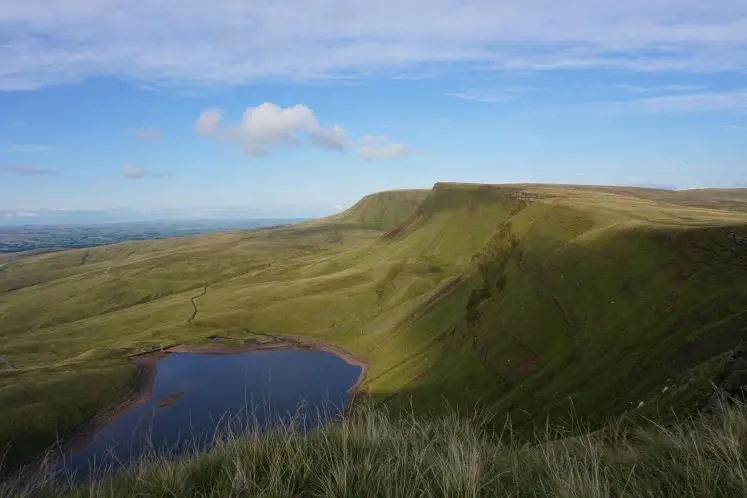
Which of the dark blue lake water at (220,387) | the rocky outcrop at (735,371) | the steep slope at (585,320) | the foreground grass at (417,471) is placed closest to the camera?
the foreground grass at (417,471)

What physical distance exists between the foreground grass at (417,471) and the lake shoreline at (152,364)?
263 ft

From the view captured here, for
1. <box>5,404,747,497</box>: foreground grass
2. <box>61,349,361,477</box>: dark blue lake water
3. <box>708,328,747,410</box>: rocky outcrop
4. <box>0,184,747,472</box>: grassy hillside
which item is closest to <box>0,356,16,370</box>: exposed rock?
<box>0,184,747,472</box>: grassy hillside

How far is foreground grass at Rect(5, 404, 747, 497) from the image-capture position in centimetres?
564

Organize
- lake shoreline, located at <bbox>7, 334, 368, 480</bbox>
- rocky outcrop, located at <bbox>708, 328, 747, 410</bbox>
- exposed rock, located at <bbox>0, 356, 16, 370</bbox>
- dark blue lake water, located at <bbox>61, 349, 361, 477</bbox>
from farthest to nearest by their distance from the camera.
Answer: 1. exposed rock, located at <bbox>0, 356, 16, 370</bbox>
2. lake shoreline, located at <bbox>7, 334, 368, 480</bbox>
3. dark blue lake water, located at <bbox>61, 349, 361, 477</bbox>
4. rocky outcrop, located at <bbox>708, 328, 747, 410</bbox>

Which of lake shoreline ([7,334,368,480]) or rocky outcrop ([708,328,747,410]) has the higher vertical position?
rocky outcrop ([708,328,747,410])

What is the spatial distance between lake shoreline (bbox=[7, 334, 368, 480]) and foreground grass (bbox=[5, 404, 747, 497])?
80294 millimetres

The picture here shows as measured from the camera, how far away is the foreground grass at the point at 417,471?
564cm

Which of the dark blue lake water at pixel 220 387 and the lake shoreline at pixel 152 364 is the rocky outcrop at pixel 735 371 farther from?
the lake shoreline at pixel 152 364

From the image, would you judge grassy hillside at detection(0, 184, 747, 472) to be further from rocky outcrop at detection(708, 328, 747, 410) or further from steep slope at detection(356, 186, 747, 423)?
rocky outcrop at detection(708, 328, 747, 410)

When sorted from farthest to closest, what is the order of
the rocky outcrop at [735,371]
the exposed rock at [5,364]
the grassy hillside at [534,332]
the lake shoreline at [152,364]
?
1. the exposed rock at [5,364]
2. the lake shoreline at [152,364]
3. the grassy hillside at [534,332]
4. the rocky outcrop at [735,371]

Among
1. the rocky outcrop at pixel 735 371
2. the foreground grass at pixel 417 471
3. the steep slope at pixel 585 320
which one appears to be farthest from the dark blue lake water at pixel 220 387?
the foreground grass at pixel 417 471

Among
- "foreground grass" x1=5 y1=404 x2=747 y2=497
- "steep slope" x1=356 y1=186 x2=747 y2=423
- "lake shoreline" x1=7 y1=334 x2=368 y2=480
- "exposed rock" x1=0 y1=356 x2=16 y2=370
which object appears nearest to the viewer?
"foreground grass" x1=5 y1=404 x2=747 y2=497

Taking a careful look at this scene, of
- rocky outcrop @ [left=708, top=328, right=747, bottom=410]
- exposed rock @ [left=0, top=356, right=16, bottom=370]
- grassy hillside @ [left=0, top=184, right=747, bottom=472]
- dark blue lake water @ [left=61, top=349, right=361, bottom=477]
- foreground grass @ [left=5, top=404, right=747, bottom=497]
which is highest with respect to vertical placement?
foreground grass @ [left=5, top=404, right=747, bottom=497]

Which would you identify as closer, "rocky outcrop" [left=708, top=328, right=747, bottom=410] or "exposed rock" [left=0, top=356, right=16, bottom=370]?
"rocky outcrop" [left=708, top=328, right=747, bottom=410]
